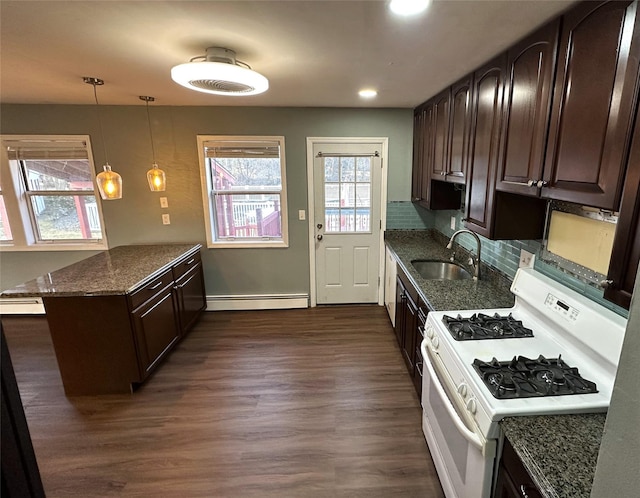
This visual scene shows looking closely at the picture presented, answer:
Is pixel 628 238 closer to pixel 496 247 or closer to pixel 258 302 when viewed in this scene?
pixel 496 247

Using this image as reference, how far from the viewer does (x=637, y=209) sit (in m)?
0.92

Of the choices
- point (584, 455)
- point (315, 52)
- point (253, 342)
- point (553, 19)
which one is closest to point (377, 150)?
point (315, 52)

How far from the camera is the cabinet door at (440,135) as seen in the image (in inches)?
97.3

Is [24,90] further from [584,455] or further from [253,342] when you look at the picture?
[584,455]

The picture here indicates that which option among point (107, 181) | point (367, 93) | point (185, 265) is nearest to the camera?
point (107, 181)

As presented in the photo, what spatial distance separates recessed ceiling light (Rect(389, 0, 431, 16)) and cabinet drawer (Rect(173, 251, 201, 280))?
8.55 ft

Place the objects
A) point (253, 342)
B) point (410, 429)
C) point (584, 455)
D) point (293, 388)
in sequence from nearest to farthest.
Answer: point (584, 455)
point (410, 429)
point (293, 388)
point (253, 342)

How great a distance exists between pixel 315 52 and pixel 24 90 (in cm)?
255

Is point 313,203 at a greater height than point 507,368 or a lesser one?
greater

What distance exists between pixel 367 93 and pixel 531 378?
240 centimetres

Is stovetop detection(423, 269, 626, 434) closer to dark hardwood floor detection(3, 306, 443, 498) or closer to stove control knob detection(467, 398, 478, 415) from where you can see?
stove control knob detection(467, 398, 478, 415)

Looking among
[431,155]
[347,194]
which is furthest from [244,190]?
[431,155]

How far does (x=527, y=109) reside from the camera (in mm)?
1479

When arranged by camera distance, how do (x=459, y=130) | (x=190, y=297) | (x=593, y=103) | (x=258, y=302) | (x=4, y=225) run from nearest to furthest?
(x=593, y=103)
(x=459, y=130)
(x=190, y=297)
(x=4, y=225)
(x=258, y=302)
